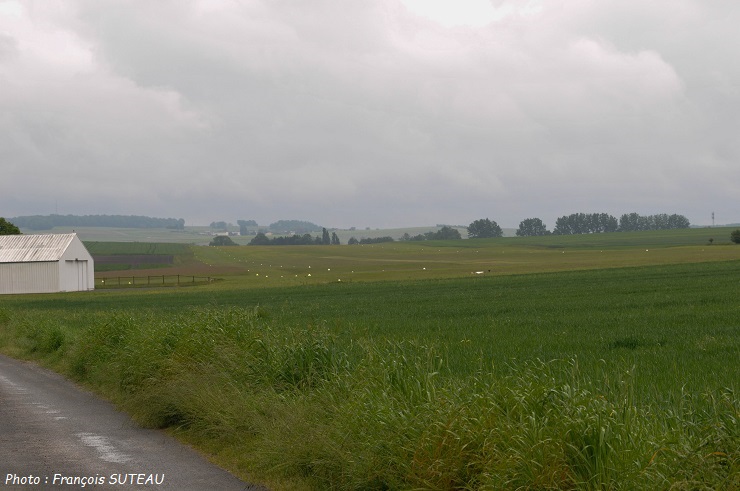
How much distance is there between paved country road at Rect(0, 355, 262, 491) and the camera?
933 centimetres

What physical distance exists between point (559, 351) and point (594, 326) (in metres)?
5.51

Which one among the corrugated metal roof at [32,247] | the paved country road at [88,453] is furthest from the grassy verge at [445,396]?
the corrugated metal roof at [32,247]

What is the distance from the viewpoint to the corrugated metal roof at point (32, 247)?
3039 inches

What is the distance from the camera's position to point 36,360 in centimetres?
2406

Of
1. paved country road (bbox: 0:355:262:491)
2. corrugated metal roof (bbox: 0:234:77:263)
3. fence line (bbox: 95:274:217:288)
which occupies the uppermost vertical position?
corrugated metal roof (bbox: 0:234:77:263)

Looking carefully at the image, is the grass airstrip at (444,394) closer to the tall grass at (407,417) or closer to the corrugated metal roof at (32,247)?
the tall grass at (407,417)

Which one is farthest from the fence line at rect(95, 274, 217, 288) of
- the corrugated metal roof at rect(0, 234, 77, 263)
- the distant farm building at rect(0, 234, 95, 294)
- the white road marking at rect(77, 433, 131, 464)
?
the white road marking at rect(77, 433, 131, 464)

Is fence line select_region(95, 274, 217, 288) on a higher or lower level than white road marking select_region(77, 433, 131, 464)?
Answer: lower

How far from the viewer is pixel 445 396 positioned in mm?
8906

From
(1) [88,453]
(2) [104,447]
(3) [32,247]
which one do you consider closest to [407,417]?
(1) [88,453]

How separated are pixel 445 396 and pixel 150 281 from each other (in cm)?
8533

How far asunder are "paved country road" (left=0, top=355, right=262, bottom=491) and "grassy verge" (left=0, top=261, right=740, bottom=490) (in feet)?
1.53

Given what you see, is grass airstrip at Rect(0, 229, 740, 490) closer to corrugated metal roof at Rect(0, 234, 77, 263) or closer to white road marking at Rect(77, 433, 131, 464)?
white road marking at Rect(77, 433, 131, 464)

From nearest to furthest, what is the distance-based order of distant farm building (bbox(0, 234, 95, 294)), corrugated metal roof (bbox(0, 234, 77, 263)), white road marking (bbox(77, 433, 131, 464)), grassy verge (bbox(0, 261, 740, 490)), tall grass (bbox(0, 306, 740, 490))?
1. tall grass (bbox(0, 306, 740, 490))
2. grassy verge (bbox(0, 261, 740, 490))
3. white road marking (bbox(77, 433, 131, 464))
4. distant farm building (bbox(0, 234, 95, 294))
5. corrugated metal roof (bbox(0, 234, 77, 263))
